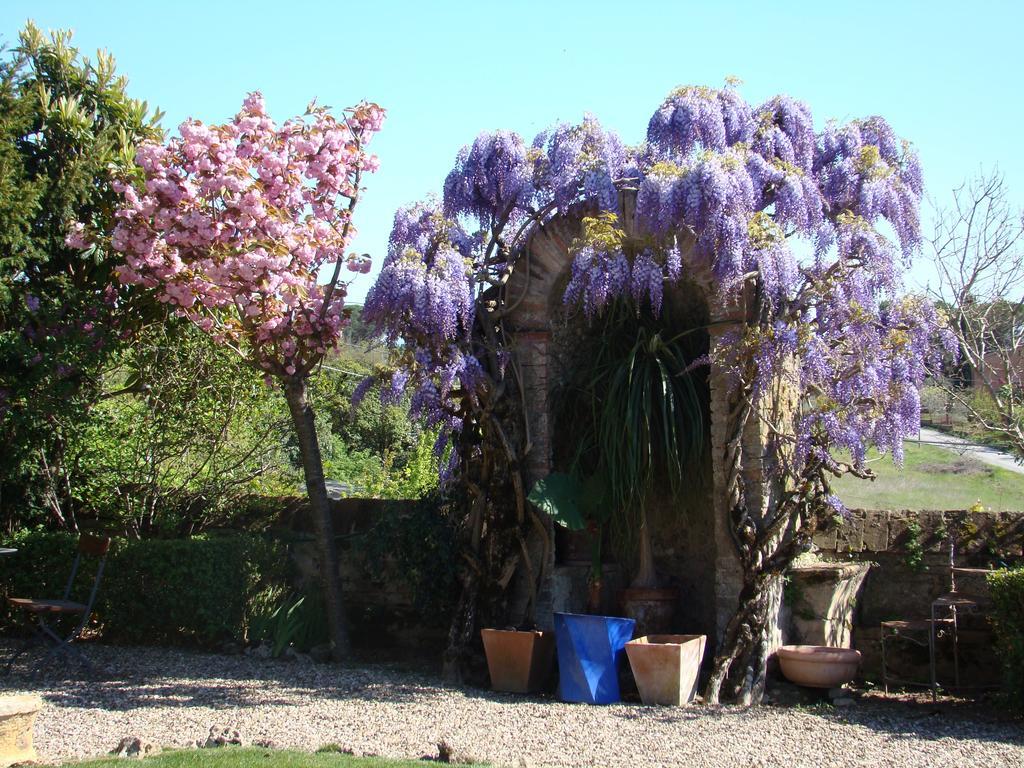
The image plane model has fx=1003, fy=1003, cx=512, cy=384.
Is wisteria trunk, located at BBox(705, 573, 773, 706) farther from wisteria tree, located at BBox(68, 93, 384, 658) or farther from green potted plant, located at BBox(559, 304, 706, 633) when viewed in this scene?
wisteria tree, located at BBox(68, 93, 384, 658)

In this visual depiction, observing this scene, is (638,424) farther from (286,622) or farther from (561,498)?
Result: (286,622)

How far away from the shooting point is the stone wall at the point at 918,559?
6.34 m

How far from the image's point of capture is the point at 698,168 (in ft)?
20.0

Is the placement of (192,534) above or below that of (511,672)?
above

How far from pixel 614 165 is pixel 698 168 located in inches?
32.6

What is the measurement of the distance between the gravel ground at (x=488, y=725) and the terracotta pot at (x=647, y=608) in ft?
3.56

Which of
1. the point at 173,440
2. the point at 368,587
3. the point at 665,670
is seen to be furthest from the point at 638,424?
the point at 173,440

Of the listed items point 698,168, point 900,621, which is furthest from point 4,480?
point 900,621

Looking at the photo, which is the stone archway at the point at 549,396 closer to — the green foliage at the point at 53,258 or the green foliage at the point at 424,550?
the green foliage at the point at 424,550

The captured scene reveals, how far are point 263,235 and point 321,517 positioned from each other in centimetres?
210

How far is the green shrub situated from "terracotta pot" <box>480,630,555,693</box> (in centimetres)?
265

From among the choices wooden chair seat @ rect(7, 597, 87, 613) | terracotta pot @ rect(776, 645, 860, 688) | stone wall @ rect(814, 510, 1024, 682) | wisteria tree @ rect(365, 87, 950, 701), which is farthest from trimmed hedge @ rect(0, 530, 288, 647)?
stone wall @ rect(814, 510, 1024, 682)

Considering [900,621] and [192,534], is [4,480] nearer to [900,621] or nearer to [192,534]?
[192,534]

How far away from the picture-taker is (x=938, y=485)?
17.0 m
